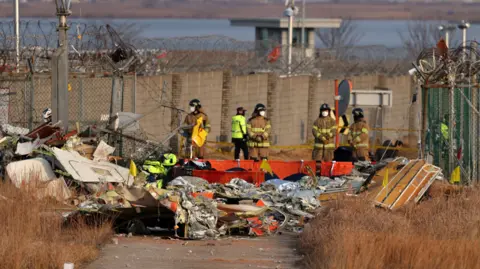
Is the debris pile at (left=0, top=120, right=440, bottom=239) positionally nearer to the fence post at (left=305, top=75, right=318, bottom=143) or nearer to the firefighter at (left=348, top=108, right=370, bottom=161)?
the firefighter at (left=348, top=108, right=370, bottom=161)

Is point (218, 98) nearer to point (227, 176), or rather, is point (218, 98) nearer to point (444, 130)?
point (444, 130)

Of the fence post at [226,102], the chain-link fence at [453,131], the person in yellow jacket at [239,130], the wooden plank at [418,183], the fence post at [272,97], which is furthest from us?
the fence post at [272,97]

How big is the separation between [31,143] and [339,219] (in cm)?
609

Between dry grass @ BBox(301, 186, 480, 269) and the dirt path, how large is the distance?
348 mm

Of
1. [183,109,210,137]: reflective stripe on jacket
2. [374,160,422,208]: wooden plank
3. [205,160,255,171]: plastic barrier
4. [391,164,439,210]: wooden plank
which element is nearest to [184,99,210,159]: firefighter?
[183,109,210,137]: reflective stripe on jacket

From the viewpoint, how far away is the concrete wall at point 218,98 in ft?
73.6

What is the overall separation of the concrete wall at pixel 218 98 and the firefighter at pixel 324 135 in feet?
10.6

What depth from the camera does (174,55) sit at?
31328 mm

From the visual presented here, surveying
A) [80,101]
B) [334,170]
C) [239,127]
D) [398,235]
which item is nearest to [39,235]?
[398,235]

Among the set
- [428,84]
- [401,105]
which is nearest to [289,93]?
[401,105]

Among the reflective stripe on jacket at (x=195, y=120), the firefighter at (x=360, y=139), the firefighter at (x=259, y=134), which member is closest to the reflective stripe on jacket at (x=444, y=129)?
the firefighter at (x=360, y=139)

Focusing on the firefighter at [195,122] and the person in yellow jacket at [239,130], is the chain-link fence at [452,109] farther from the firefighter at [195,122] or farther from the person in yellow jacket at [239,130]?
the firefighter at [195,122]

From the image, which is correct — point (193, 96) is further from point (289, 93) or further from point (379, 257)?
point (379, 257)

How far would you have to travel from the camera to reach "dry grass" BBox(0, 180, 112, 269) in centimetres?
1097
